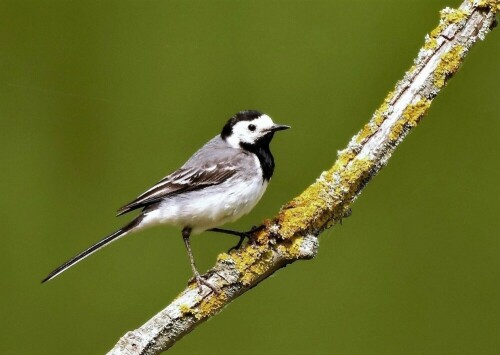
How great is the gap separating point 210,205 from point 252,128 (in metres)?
0.36

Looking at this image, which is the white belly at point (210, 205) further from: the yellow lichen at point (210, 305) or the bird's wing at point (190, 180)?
the yellow lichen at point (210, 305)

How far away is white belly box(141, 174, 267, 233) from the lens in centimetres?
259

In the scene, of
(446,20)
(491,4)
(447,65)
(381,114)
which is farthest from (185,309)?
(491,4)

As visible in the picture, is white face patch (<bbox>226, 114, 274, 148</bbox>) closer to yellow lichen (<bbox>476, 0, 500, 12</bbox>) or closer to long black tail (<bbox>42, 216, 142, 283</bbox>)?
long black tail (<bbox>42, 216, 142, 283</bbox>)

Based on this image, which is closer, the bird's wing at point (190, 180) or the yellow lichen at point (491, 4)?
the yellow lichen at point (491, 4)

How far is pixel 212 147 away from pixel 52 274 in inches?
31.0

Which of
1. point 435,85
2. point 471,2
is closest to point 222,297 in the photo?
point 435,85

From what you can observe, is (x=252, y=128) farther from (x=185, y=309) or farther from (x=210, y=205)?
(x=185, y=309)

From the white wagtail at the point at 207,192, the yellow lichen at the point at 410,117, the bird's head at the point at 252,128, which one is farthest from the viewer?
the bird's head at the point at 252,128

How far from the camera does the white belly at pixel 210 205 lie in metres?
2.59

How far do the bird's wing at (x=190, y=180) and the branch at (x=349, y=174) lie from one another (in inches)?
14.3

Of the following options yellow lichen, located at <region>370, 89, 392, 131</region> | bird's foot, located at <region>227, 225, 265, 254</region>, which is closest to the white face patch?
bird's foot, located at <region>227, 225, 265, 254</region>

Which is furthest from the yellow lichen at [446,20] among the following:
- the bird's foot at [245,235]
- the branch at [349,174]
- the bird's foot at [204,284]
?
the bird's foot at [204,284]

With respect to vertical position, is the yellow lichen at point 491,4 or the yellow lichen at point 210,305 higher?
the yellow lichen at point 491,4
